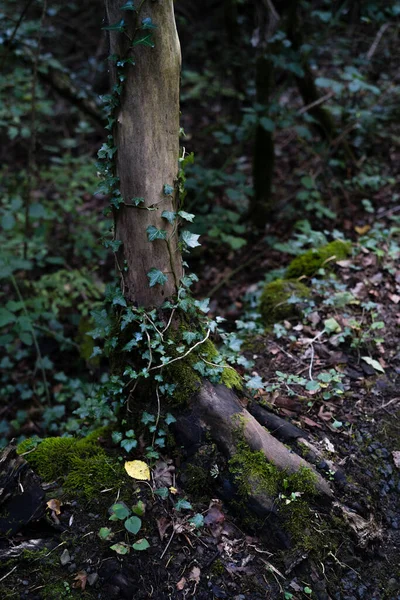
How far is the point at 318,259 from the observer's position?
4.53 meters

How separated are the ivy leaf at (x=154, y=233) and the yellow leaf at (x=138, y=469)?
121cm

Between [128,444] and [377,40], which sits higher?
[377,40]

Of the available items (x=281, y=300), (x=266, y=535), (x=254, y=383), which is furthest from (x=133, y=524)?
(x=281, y=300)

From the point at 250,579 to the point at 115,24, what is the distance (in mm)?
2707

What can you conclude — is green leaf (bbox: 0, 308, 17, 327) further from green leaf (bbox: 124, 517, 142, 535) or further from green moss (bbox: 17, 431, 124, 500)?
green leaf (bbox: 124, 517, 142, 535)

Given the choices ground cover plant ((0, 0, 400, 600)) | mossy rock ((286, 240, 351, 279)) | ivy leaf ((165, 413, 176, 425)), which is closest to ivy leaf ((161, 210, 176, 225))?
ground cover plant ((0, 0, 400, 600))

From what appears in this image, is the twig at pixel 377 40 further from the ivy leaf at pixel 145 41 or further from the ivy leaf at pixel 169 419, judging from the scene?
the ivy leaf at pixel 169 419

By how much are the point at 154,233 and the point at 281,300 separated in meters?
1.97

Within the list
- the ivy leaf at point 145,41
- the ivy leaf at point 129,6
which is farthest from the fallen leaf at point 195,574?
the ivy leaf at point 129,6

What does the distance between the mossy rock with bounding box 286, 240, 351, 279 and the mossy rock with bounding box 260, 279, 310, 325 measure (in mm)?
232

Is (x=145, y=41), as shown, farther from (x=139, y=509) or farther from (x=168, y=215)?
(x=139, y=509)

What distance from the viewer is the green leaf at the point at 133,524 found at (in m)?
2.17

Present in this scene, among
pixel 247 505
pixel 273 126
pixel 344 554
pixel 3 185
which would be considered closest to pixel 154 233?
pixel 247 505

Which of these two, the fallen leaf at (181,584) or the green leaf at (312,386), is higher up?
the green leaf at (312,386)
